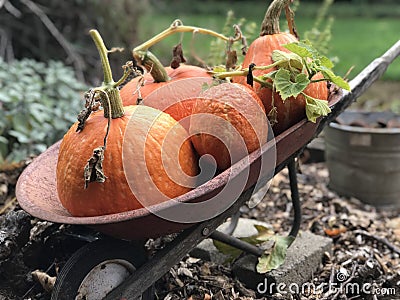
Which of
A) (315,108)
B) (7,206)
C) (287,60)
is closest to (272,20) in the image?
(287,60)

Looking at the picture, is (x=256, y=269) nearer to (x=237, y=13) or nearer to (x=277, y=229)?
(x=277, y=229)

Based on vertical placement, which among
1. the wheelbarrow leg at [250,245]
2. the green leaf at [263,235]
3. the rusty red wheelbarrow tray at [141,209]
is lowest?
the green leaf at [263,235]

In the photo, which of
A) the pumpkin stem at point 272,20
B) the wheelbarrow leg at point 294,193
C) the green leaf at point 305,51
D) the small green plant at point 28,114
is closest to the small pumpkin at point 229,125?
the green leaf at point 305,51

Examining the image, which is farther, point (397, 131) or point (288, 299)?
point (397, 131)

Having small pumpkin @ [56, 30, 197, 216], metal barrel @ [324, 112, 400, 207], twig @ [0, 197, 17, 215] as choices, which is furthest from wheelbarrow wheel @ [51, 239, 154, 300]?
metal barrel @ [324, 112, 400, 207]

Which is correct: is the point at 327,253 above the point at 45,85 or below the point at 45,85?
A: below

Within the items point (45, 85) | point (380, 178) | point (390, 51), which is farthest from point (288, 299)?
point (45, 85)

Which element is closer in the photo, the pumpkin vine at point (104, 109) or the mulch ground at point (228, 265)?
the pumpkin vine at point (104, 109)

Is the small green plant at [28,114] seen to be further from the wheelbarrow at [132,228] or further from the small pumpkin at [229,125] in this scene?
the small pumpkin at [229,125]

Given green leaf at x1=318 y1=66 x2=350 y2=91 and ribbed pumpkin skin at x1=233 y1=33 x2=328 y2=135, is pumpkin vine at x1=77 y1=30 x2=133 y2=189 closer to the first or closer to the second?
ribbed pumpkin skin at x1=233 y1=33 x2=328 y2=135
